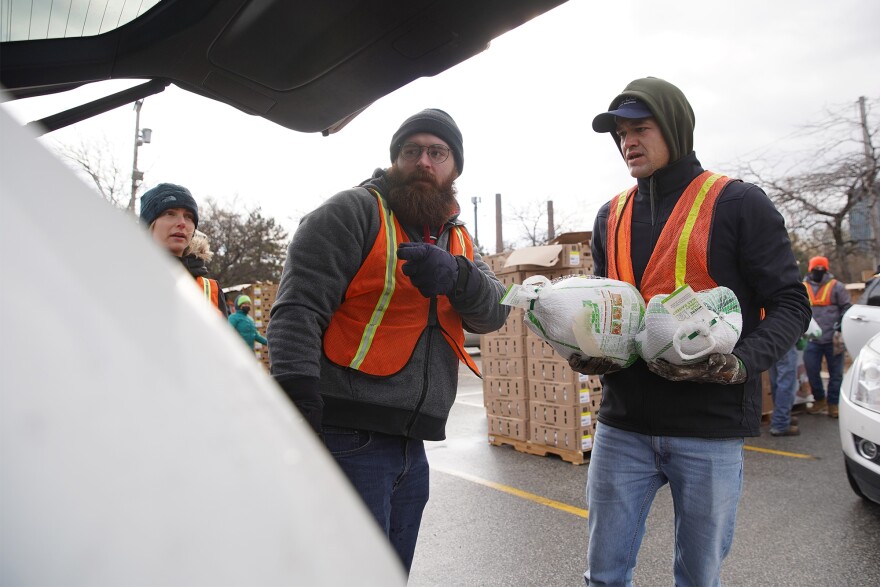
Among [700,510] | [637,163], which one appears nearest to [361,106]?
[637,163]

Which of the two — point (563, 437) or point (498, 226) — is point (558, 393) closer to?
point (563, 437)

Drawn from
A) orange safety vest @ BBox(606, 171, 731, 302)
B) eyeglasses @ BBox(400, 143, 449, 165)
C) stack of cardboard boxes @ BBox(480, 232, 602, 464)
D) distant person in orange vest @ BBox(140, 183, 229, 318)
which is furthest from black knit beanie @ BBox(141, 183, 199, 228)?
stack of cardboard boxes @ BBox(480, 232, 602, 464)

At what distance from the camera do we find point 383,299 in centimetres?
184

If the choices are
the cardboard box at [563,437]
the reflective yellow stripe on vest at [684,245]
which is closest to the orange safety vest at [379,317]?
the reflective yellow stripe on vest at [684,245]

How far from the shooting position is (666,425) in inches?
70.9

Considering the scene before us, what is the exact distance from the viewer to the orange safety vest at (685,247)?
180 centimetres

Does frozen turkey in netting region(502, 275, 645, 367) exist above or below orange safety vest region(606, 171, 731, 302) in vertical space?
below

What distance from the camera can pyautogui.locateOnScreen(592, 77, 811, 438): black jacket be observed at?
1.75 meters

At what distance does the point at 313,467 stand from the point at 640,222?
5.68 ft

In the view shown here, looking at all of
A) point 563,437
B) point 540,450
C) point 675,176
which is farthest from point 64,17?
point 540,450

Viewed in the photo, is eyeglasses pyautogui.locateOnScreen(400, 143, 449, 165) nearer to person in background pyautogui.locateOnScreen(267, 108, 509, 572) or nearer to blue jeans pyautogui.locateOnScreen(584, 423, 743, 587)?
person in background pyautogui.locateOnScreen(267, 108, 509, 572)

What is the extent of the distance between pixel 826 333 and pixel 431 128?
6.52 m

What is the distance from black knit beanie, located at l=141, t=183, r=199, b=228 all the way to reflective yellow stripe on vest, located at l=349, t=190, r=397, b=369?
124cm

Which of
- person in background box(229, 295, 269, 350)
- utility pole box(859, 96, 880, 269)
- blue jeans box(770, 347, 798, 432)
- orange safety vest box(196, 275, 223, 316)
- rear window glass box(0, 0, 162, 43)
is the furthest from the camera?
utility pole box(859, 96, 880, 269)
